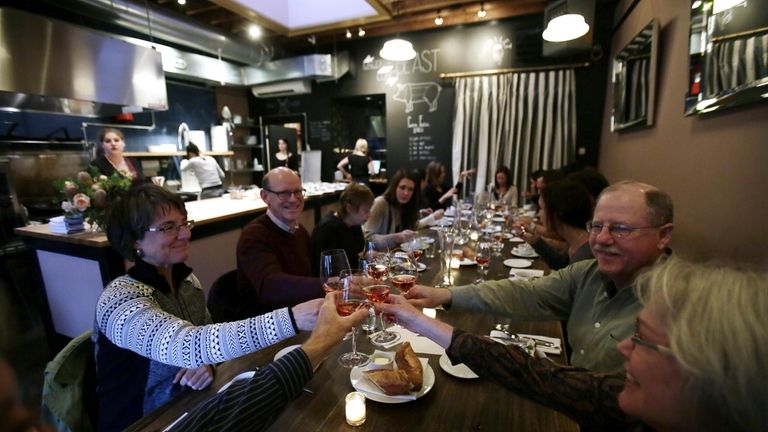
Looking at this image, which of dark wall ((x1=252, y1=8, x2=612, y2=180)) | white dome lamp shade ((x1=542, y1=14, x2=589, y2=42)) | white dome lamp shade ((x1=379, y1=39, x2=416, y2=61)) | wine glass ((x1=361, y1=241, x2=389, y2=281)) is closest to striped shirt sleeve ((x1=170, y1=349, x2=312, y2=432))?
wine glass ((x1=361, y1=241, x2=389, y2=281))

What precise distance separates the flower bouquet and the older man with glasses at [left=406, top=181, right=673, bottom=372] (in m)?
2.51

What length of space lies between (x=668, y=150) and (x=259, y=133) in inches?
291

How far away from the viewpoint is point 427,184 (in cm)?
528

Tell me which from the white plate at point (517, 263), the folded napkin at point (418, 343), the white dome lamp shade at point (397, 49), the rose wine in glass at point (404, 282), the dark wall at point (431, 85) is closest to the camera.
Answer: the folded napkin at point (418, 343)

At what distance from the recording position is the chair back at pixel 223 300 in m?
1.72

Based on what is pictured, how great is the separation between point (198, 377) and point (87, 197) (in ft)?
7.47

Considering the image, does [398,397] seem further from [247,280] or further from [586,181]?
[586,181]

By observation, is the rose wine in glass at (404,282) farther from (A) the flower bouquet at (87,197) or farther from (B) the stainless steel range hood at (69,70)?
(B) the stainless steel range hood at (69,70)

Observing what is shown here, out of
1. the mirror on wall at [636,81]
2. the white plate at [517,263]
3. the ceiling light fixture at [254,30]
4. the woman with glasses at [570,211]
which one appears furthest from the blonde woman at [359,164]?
the woman with glasses at [570,211]

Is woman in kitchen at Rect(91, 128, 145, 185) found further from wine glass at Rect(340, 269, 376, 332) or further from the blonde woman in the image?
wine glass at Rect(340, 269, 376, 332)

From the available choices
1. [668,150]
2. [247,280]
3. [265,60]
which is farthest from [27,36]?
[668,150]

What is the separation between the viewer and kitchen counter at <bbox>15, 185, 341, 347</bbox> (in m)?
2.59

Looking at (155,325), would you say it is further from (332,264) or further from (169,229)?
(332,264)

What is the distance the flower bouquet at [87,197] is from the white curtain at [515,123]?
4.96 m
